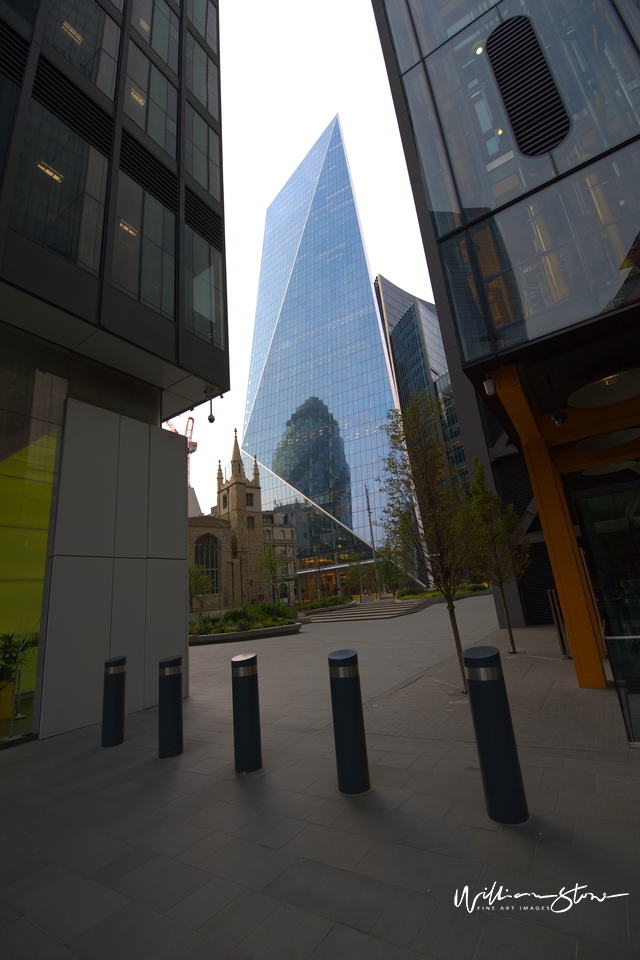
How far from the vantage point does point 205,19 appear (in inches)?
593

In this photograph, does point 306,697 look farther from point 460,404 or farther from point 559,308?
point 460,404

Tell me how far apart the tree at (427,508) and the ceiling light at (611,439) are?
3.05m

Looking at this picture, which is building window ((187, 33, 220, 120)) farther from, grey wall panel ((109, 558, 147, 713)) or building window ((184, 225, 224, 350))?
grey wall panel ((109, 558, 147, 713))

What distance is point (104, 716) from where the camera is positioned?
6602 mm

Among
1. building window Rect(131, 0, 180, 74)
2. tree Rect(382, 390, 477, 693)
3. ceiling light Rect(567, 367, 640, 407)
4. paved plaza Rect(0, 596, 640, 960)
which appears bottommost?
paved plaza Rect(0, 596, 640, 960)

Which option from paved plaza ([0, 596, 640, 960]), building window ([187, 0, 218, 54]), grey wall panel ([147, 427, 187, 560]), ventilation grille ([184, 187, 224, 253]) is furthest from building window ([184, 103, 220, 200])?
paved plaza ([0, 596, 640, 960])

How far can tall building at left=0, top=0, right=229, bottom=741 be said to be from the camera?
776 centimetres

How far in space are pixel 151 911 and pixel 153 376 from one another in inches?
371

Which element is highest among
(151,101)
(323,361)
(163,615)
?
(323,361)

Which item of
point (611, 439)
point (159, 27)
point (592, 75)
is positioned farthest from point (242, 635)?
point (159, 27)

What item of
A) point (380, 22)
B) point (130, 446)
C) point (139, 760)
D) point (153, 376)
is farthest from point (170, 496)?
point (380, 22)

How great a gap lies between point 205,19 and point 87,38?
7.99 meters

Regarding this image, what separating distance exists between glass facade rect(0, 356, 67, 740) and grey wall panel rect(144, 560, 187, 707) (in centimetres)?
204

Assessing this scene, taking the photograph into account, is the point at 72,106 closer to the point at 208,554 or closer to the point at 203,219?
the point at 203,219
